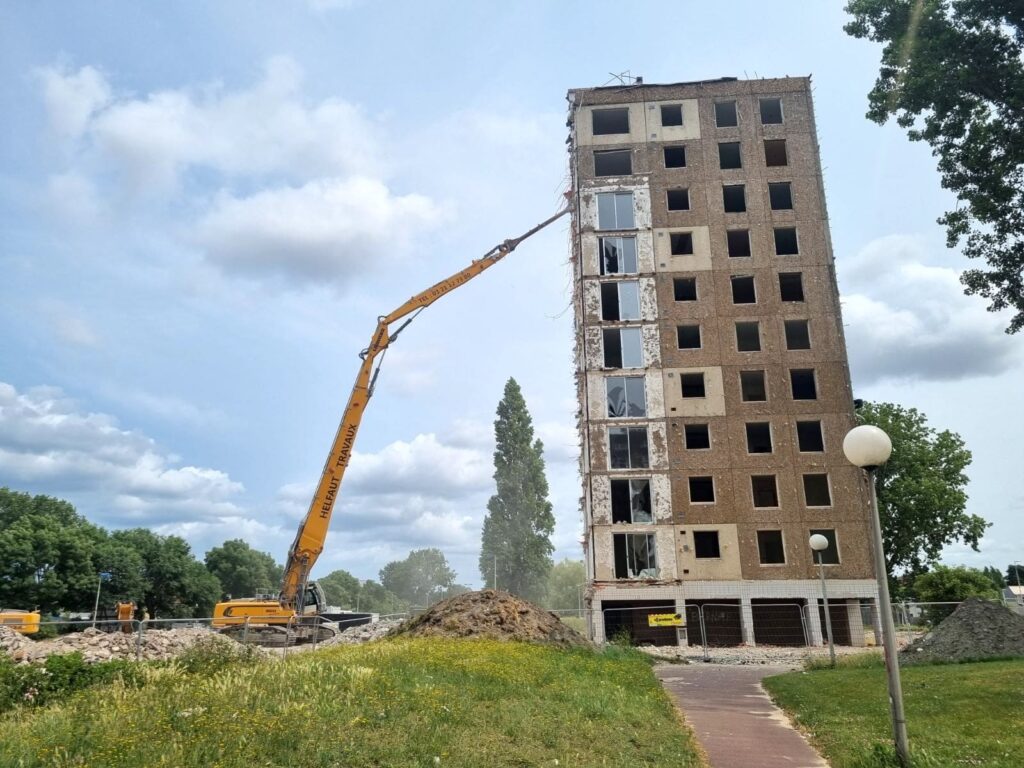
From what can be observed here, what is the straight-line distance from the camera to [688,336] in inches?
1694

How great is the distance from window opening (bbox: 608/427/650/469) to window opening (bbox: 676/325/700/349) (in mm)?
5728

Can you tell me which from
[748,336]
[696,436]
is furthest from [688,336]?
[696,436]

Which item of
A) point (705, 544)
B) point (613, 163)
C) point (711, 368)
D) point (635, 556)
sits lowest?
point (635, 556)

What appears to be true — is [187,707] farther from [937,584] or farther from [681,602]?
[937,584]

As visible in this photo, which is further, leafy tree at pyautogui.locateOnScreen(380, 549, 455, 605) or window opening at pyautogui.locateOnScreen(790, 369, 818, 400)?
leafy tree at pyautogui.locateOnScreen(380, 549, 455, 605)

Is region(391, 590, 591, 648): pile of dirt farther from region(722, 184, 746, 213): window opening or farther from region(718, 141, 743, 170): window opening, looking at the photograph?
region(718, 141, 743, 170): window opening

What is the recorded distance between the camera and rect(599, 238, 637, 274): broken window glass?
4438 cm

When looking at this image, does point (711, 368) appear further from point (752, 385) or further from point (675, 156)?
point (675, 156)

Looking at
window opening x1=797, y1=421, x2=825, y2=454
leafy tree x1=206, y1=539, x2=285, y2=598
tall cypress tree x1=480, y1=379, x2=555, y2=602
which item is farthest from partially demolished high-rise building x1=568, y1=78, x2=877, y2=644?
leafy tree x1=206, y1=539, x2=285, y2=598

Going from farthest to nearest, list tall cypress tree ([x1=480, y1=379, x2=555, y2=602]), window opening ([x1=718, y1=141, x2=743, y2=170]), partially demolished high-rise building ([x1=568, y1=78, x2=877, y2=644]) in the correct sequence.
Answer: tall cypress tree ([x1=480, y1=379, x2=555, y2=602])
window opening ([x1=718, y1=141, x2=743, y2=170])
partially demolished high-rise building ([x1=568, y1=78, x2=877, y2=644])

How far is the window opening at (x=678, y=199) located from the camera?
148 ft

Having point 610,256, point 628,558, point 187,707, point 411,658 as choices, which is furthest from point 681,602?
point 187,707

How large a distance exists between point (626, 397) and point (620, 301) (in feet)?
19.4

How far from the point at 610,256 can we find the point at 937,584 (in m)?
28.2
